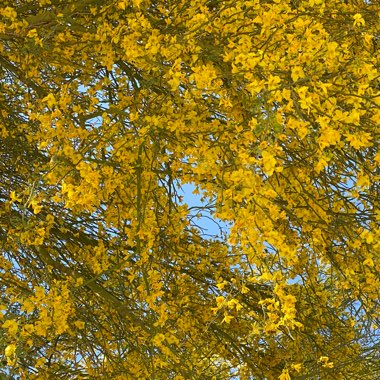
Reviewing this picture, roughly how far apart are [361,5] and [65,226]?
234 centimetres

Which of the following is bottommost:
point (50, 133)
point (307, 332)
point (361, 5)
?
point (307, 332)

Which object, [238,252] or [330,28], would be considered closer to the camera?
[330,28]

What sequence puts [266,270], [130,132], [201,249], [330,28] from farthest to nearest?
[201,249] < [330,28] < [130,132] < [266,270]

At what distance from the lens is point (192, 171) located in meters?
3.60

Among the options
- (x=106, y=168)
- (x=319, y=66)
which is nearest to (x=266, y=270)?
(x=319, y=66)

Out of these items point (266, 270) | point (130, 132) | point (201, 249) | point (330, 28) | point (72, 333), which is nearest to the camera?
point (266, 270)

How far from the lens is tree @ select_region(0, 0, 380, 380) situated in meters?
2.76

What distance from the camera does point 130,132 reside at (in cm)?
330

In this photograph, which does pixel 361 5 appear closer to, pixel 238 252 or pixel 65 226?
pixel 238 252

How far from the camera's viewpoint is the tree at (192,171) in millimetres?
2756

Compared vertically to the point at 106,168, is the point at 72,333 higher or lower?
lower

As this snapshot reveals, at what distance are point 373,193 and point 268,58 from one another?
1.62 meters

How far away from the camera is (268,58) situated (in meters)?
2.70

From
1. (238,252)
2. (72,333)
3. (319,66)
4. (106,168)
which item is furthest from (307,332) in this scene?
(319,66)
